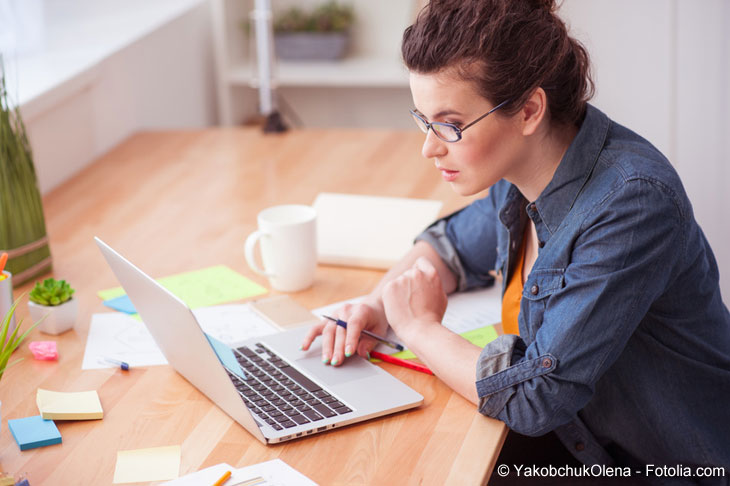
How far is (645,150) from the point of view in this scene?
1053mm

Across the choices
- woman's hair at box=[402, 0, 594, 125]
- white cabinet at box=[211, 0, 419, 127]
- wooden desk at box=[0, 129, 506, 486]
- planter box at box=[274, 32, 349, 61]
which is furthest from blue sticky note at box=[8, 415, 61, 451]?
planter box at box=[274, 32, 349, 61]

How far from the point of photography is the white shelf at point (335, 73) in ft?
8.99

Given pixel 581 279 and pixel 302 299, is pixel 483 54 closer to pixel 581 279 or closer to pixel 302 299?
pixel 581 279

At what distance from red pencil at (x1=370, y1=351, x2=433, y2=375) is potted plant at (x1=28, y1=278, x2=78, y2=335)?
0.45 m

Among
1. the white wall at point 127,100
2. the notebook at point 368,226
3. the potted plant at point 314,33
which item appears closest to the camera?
the notebook at point 368,226

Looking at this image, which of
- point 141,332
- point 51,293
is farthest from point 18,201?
point 141,332

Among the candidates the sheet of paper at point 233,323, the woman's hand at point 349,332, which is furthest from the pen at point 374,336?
the sheet of paper at point 233,323

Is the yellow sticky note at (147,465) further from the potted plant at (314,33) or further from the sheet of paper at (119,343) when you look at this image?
the potted plant at (314,33)

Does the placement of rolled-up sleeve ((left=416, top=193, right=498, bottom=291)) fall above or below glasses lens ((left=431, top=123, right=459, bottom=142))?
below

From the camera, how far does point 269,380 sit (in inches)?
42.1

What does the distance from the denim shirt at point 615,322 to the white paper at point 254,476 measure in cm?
25

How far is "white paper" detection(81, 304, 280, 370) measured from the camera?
1151 mm

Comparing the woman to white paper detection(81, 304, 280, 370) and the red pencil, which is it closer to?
the red pencil

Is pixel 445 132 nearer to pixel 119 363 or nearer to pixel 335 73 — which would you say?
pixel 119 363
